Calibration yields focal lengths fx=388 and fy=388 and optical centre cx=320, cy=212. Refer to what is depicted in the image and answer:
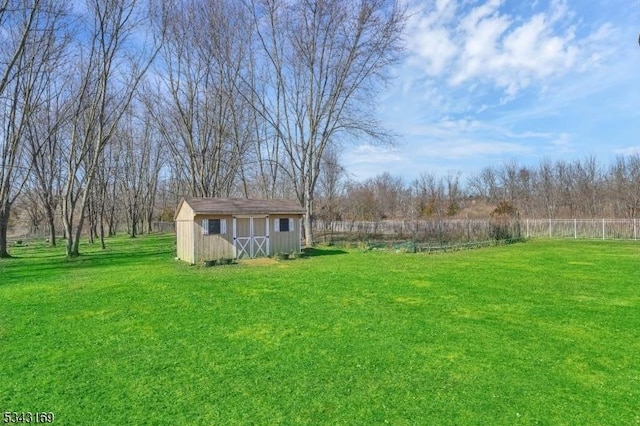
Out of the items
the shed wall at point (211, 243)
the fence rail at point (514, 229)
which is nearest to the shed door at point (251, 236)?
the shed wall at point (211, 243)

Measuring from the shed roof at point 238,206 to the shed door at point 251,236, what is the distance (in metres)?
0.39

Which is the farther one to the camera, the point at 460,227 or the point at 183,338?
the point at 460,227

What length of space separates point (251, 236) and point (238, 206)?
1383mm

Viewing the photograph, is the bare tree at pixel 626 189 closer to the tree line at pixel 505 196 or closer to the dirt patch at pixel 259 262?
the tree line at pixel 505 196

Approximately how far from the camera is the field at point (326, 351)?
3.80 m

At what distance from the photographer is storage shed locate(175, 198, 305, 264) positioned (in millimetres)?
15055

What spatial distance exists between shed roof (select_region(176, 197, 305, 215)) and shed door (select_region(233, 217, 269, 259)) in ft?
1.27

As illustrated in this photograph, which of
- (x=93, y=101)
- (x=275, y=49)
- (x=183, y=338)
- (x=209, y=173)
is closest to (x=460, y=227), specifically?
(x=275, y=49)

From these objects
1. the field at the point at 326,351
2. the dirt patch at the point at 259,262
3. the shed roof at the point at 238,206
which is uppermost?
the shed roof at the point at 238,206

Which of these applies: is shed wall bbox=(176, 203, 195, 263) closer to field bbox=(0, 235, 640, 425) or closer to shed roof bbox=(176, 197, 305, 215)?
shed roof bbox=(176, 197, 305, 215)

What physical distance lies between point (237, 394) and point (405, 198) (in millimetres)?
49387

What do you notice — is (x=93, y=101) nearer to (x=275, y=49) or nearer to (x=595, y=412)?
(x=275, y=49)

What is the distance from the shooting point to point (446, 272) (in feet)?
38.7

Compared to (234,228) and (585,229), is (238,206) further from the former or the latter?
(585,229)
